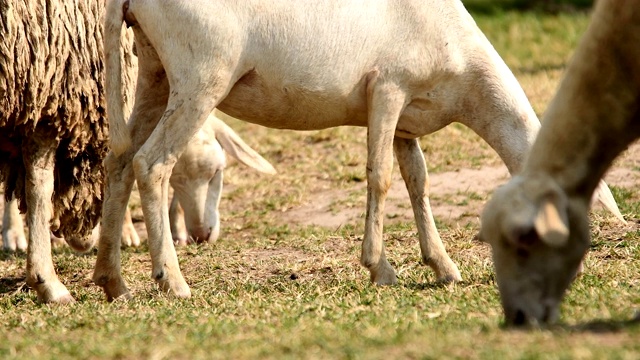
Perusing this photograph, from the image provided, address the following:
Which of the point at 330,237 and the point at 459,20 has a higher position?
the point at 459,20

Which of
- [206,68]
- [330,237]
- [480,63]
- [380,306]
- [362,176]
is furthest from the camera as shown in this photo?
[362,176]

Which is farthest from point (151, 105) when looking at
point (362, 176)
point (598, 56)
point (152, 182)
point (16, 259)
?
point (362, 176)

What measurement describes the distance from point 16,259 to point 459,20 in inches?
145

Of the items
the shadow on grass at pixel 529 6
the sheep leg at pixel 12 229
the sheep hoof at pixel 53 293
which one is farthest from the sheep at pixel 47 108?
the shadow on grass at pixel 529 6

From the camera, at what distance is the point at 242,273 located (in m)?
6.80

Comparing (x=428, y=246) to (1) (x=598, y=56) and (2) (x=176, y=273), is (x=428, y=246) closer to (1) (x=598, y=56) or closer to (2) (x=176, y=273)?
(2) (x=176, y=273)

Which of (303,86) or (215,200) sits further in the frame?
(215,200)

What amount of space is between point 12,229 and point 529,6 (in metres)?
12.9

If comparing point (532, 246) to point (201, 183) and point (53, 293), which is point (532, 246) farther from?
point (201, 183)

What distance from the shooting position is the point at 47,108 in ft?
20.4

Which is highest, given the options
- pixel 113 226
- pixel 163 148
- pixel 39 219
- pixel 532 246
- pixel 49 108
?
pixel 49 108

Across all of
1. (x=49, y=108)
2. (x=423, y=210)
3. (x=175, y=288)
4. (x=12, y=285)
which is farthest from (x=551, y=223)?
(x=12, y=285)

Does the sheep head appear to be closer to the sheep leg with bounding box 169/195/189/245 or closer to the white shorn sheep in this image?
the white shorn sheep

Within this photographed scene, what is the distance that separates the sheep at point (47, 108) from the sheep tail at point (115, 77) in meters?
0.42
